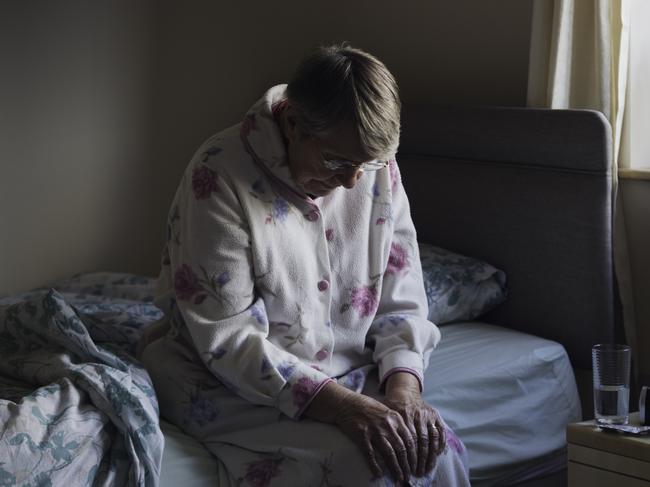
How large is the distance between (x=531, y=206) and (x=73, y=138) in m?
1.52

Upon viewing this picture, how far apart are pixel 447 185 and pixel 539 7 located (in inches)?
19.8

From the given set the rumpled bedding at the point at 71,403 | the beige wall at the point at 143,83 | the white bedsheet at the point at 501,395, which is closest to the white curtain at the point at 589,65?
the beige wall at the point at 143,83

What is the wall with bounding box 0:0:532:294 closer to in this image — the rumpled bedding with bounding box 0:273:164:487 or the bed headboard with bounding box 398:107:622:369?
the bed headboard with bounding box 398:107:622:369

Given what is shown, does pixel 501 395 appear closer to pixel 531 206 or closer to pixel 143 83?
pixel 531 206

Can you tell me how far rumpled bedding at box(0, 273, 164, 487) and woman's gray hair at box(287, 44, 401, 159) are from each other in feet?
1.76

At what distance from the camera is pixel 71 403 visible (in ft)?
5.05

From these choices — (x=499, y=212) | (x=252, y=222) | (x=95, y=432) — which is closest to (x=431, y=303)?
(x=499, y=212)

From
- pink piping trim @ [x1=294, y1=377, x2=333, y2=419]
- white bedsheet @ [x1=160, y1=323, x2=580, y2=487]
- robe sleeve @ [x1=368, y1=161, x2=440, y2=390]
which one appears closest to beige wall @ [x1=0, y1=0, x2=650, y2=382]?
white bedsheet @ [x1=160, y1=323, x2=580, y2=487]

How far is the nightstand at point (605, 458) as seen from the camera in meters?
1.66

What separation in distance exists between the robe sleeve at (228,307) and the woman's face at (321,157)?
0.42 feet

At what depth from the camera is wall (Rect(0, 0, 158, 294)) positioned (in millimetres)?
2936

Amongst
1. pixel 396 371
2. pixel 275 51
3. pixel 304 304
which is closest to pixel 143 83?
pixel 275 51

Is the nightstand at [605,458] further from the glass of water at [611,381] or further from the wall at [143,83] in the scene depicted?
the wall at [143,83]

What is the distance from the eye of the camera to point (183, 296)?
1.68 m
